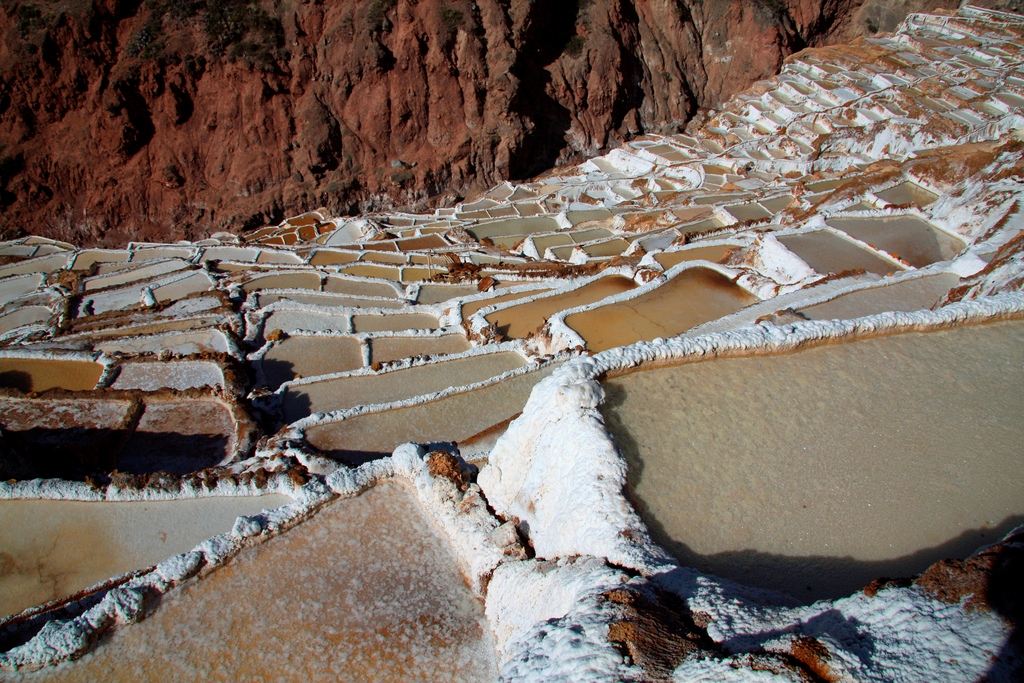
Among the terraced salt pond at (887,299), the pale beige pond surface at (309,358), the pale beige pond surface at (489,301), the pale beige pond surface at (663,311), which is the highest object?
the terraced salt pond at (887,299)

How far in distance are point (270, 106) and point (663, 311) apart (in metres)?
22.7

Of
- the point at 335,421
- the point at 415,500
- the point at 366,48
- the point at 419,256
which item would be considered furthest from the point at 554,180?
the point at 415,500

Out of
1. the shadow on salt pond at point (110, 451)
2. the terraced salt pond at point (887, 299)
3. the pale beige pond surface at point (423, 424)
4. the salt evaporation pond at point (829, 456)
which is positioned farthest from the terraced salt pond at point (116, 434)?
the terraced salt pond at point (887, 299)

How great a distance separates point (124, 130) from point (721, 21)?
3086 centimetres

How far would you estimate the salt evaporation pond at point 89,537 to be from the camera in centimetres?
577

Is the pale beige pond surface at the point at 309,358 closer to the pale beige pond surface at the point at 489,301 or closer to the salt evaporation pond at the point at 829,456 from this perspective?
the pale beige pond surface at the point at 489,301

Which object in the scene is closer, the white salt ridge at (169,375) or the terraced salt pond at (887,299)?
the terraced salt pond at (887,299)

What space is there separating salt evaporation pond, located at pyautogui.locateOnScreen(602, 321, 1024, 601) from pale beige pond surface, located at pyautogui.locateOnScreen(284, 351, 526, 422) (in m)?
4.35

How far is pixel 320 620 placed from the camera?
4.88 m

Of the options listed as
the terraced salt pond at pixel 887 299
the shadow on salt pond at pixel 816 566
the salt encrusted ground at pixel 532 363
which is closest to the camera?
the salt encrusted ground at pixel 532 363

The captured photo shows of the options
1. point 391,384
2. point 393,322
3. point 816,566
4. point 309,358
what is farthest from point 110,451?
point 816,566

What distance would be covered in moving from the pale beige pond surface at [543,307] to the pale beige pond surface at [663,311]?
0.82 meters

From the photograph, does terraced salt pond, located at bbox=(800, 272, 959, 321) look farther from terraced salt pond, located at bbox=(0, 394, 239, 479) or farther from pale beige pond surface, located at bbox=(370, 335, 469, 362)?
terraced salt pond, located at bbox=(0, 394, 239, 479)

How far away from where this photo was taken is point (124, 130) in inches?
975
